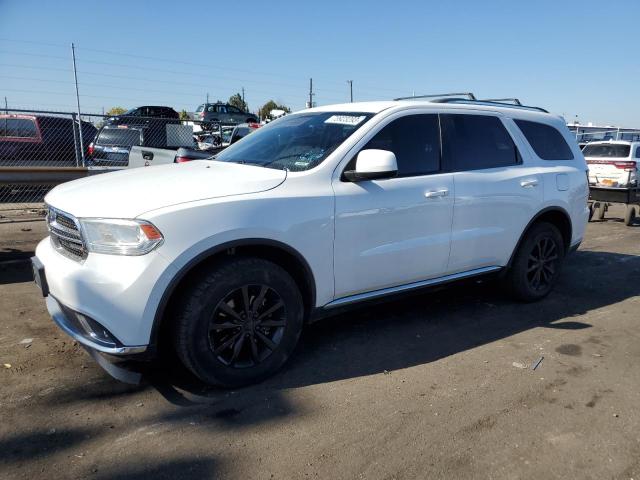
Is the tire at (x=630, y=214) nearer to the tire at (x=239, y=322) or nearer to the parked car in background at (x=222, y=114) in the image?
the tire at (x=239, y=322)

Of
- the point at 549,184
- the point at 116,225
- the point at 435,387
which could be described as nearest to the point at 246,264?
the point at 116,225

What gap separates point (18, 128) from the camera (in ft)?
34.9

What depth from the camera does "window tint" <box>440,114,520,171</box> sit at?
4133 mm

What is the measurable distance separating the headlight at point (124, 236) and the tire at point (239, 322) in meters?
0.37

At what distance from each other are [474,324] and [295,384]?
1897mm

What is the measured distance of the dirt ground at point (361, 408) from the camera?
250 centimetres

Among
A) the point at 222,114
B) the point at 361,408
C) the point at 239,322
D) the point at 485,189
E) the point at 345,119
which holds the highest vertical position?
the point at 222,114

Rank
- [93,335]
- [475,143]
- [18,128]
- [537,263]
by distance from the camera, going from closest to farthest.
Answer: [93,335], [475,143], [537,263], [18,128]

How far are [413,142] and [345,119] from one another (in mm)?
555

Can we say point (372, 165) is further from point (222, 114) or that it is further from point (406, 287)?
point (222, 114)

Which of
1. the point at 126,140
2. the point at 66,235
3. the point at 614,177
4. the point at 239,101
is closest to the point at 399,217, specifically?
the point at 66,235

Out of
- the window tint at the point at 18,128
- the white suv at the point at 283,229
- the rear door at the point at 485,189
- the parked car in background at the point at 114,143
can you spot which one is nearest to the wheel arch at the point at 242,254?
the white suv at the point at 283,229

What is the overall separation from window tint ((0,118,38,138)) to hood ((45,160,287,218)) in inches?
337

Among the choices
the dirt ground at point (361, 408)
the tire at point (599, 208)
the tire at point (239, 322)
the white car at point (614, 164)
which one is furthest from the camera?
the white car at point (614, 164)
